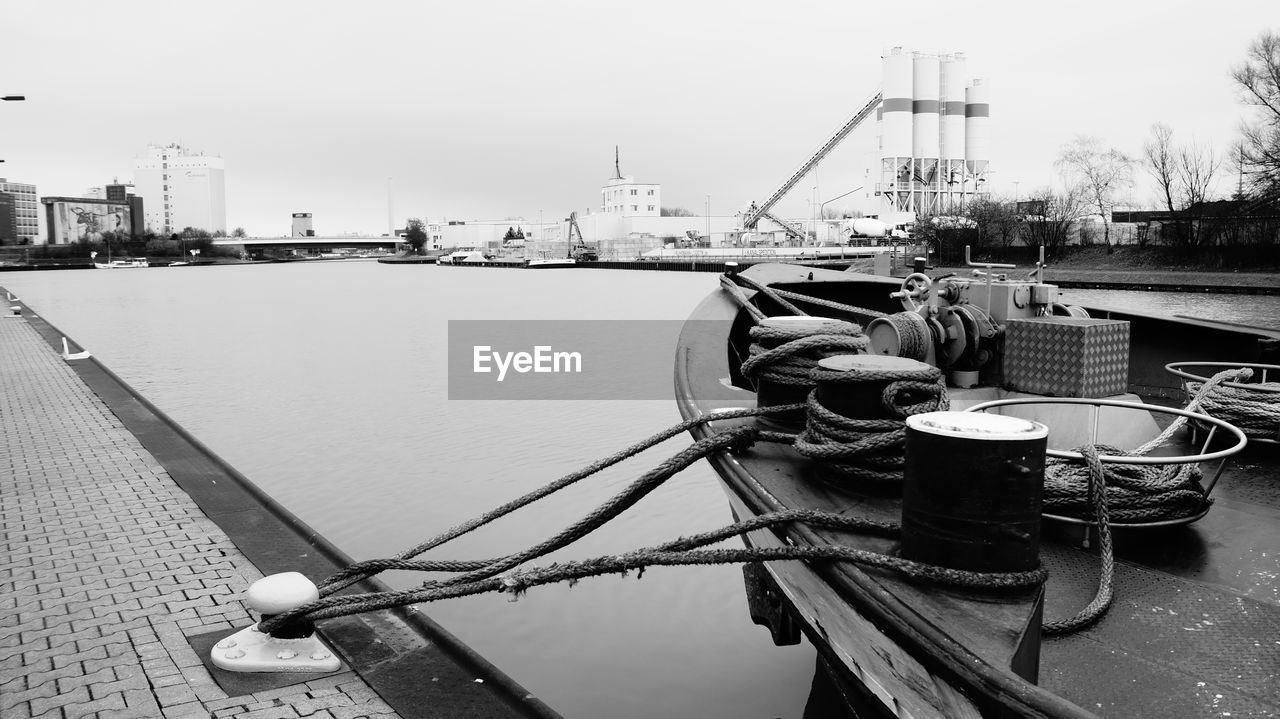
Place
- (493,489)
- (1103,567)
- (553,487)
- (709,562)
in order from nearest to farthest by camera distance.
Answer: (1103,567)
(709,562)
(553,487)
(493,489)

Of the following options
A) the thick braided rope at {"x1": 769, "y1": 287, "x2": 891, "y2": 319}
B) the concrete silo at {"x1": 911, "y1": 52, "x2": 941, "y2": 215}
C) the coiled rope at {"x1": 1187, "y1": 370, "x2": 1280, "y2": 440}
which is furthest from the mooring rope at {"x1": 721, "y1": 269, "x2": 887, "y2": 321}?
the concrete silo at {"x1": 911, "y1": 52, "x2": 941, "y2": 215}

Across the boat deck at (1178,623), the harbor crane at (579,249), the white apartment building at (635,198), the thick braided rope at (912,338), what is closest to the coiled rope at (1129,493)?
the boat deck at (1178,623)

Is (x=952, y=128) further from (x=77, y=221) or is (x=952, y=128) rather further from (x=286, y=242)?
(x=77, y=221)

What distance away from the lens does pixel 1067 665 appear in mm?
2990

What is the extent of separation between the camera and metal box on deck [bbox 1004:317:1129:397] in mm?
5691

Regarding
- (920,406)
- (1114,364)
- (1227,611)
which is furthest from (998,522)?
(1114,364)

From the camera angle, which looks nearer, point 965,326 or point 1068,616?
point 1068,616

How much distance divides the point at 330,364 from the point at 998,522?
2178cm

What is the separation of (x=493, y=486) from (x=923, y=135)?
210 ft

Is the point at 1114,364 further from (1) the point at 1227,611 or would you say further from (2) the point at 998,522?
(2) the point at 998,522

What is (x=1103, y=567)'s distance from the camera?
9.98ft

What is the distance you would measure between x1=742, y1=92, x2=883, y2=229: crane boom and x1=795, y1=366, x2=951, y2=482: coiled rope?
70738 millimetres

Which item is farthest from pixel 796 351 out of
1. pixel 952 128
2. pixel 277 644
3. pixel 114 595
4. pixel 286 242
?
pixel 286 242

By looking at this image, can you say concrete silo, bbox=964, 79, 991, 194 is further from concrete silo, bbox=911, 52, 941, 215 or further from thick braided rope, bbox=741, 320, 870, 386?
thick braided rope, bbox=741, 320, 870, 386
